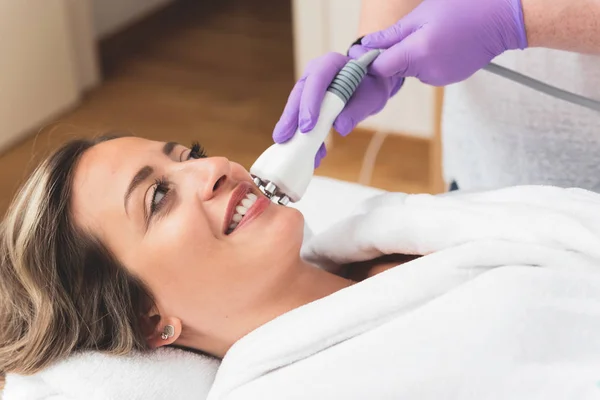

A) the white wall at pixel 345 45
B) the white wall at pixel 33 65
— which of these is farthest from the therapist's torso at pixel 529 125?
the white wall at pixel 33 65

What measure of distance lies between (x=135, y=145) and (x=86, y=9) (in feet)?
7.19

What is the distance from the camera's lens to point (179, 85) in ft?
10.7

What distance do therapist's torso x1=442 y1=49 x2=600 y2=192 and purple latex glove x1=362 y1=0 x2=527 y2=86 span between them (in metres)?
0.16

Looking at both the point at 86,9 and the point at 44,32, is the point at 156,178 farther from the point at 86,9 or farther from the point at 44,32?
the point at 86,9

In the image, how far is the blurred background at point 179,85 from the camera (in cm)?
258

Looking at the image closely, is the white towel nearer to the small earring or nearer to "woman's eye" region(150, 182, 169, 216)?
the small earring

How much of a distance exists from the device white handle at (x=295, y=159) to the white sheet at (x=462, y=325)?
180 millimetres

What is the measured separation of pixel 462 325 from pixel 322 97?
1.34 ft

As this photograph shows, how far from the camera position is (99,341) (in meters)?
1.11

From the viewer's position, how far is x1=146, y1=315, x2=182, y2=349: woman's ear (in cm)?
112

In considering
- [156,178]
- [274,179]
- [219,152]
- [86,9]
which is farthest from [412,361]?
[86,9]

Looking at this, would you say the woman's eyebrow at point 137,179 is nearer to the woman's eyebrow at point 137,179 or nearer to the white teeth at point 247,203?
the woman's eyebrow at point 137,179

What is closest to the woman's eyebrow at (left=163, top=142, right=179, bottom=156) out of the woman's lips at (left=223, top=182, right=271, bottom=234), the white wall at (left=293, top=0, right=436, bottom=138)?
the woman's lips at (left=223, top=182, right=271, bottom=234)

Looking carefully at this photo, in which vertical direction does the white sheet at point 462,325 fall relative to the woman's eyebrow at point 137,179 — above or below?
below
